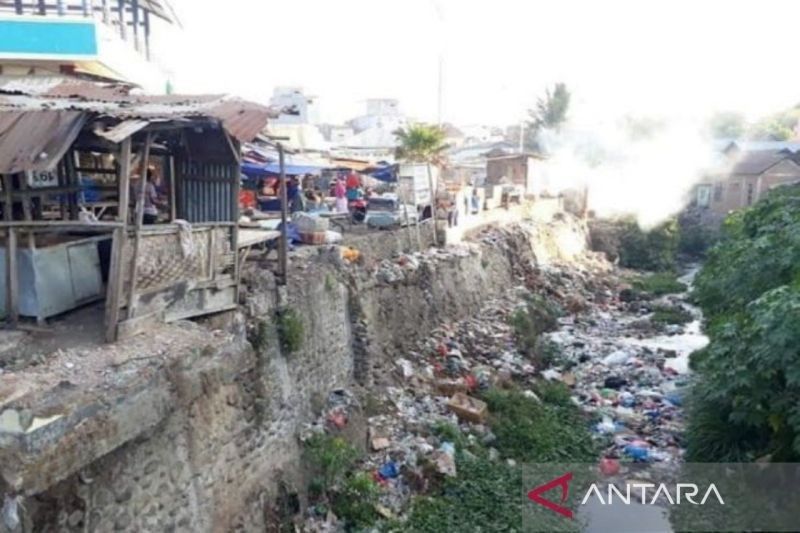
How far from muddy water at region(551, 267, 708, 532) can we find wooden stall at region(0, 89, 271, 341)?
17.3 feet

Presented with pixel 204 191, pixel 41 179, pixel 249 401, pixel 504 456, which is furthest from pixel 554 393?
pixel 41 179

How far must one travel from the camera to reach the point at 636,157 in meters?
37.3

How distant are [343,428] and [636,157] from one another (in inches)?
1328

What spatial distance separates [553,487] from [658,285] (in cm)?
1560

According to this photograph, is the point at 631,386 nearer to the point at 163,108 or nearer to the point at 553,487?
the point at 553,487

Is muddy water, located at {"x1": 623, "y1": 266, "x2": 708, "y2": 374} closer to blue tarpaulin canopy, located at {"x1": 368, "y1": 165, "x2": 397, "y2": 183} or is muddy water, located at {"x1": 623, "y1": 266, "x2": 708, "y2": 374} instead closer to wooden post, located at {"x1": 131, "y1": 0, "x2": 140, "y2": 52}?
blue tarpaulin canopy, located at {"x1": 368, "y1": 165, "x2": 397, "y2": 183}

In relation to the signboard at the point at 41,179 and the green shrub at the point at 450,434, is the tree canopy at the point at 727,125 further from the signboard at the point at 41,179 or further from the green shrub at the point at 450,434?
the signboard at the point at 41,179

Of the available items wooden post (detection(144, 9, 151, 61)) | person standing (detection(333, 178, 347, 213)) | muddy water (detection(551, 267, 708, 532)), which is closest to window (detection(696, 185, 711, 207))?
muddy water (detection(551, 267, 708, 532))

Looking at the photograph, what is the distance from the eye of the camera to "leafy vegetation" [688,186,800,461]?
4.73m

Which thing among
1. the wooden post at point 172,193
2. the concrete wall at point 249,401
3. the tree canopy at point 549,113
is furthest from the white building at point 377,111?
the wooden post at point 172,193

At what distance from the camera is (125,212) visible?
5332mm

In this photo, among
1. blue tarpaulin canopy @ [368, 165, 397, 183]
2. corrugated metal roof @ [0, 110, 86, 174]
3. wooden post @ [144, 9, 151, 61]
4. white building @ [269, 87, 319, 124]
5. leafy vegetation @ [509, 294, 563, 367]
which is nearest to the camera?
Answer: corrugated metal roof @ [0, 110, 86, 174]

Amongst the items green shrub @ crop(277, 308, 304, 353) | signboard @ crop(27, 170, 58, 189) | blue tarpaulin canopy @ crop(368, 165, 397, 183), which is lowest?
green shrub @ crop(277, 308, 304, 353)

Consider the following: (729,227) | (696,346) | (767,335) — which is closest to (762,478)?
(767,335)
